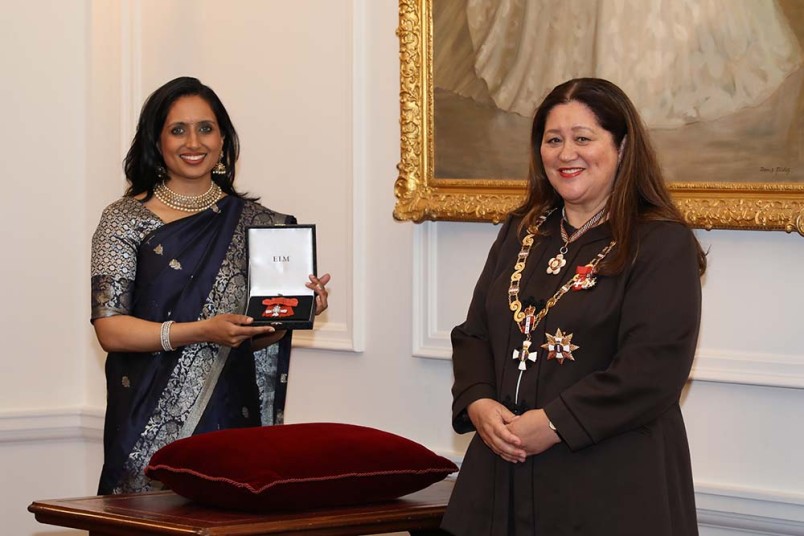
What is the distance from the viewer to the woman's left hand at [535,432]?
9.36 feet

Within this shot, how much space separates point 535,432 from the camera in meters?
2.86

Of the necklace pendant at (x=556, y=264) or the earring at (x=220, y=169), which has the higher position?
the earring at (x=220, y=169)

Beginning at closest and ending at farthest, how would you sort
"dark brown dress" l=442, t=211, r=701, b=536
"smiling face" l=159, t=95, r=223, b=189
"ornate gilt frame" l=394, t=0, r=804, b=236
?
"dark brown dress" l=442, t=211, r=701, b=536, "smiling face" l=159, t=95, r=223, b=189, "ornate gilt frame" l=394, t=0, r=804, b=236

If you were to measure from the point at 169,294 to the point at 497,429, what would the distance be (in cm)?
129

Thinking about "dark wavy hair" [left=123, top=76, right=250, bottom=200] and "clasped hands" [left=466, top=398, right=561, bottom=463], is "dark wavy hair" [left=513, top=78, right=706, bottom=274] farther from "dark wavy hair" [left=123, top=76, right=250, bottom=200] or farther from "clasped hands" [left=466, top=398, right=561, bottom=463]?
"dark wavy hair" [left=123, top=76, right=250, bottom=200]

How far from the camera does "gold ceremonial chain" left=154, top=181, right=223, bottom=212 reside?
390 cm

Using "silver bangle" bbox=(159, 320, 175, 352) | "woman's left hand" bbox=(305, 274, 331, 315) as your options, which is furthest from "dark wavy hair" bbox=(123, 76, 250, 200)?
"woman's left hand" bbox=(305, 274, 331, 315)

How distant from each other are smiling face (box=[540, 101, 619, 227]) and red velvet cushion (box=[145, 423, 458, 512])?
74cm

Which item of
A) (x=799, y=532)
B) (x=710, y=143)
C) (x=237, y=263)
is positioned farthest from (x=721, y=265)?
(x=237, y=263)

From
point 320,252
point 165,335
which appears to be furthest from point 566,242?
point 320,252

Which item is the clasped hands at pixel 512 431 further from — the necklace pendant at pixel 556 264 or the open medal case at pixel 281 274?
the open medal case at pixel 281 274

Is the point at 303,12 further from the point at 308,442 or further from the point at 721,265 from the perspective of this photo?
the point at 308,442

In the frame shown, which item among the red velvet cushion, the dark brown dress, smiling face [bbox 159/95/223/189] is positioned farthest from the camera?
smiling face [bbox 159/95/223/189]

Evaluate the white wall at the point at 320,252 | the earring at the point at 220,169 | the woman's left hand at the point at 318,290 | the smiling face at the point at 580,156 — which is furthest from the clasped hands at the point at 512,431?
Answer: the earring at the point at 220,169
